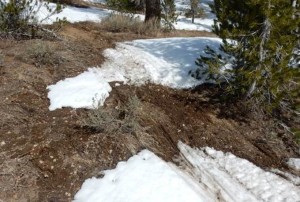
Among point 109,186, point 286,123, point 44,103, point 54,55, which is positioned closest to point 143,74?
point 54,55

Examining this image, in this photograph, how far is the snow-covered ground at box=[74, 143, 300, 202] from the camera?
427cm

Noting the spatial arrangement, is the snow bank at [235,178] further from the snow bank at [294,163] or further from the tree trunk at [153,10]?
the tree trunk at [153,10]

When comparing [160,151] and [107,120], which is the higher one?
[107,120]

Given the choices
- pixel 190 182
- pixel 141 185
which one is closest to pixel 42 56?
pixel 141 185

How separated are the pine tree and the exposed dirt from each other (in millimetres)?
647

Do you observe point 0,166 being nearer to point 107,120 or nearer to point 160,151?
point 107,120

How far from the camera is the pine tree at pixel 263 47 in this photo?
5688 mm

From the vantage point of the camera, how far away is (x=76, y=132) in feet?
16.6

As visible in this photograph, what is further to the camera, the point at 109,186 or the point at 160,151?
the point at 160,151

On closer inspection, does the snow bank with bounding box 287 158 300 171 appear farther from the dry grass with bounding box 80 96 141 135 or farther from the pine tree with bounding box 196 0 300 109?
the dry grass with bounding box 80 96 141 135

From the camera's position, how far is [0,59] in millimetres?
6355

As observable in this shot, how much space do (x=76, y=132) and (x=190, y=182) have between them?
5.31ft

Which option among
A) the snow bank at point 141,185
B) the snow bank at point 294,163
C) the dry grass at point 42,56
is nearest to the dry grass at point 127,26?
the dry grass at point 42,56

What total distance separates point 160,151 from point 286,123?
262cm
